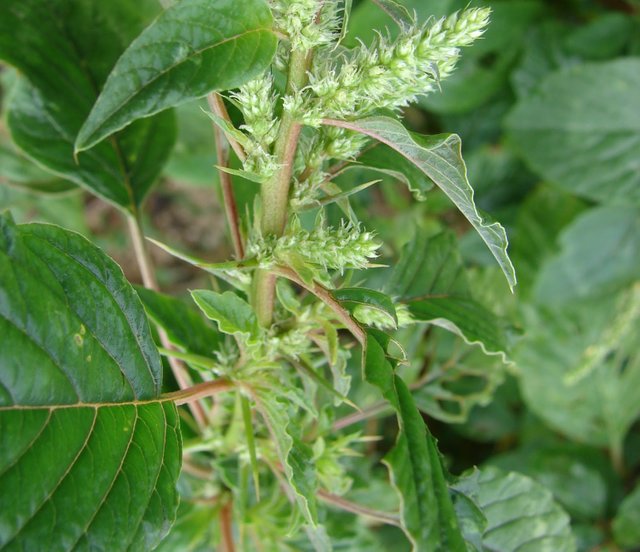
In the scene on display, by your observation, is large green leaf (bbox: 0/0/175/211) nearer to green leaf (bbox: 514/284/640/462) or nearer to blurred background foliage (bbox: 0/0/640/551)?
blurred background foliage (bbox: 0/0/640/551)

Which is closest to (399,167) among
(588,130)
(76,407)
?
(76,407)

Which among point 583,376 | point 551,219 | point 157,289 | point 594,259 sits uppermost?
point 157,289

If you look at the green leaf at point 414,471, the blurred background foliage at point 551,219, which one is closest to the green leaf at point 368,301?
the green leaf at point 414,471

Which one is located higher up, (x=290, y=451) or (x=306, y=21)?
(x=306, y=21)

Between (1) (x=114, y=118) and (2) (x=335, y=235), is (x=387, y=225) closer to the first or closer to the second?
(2) (x=335, y=235)

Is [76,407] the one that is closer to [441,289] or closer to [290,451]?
[290,451]

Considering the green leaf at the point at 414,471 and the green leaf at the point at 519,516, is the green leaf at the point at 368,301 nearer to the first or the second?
the green leaf at the point at 414,471

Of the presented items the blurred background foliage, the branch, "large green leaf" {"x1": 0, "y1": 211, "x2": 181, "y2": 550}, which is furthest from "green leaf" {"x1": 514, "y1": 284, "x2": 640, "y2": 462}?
"large green leaf" {"x1": 0, "y1": 211, "x2": 181, "y2": 550}
